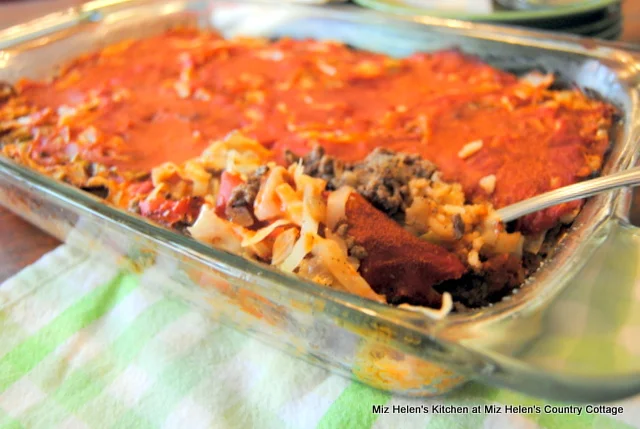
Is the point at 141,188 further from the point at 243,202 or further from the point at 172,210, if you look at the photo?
the point at 243,202

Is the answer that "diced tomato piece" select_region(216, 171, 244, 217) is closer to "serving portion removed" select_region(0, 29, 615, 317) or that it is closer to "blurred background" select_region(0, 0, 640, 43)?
"serving portion removed" select_region(0, 29, 615, 317)

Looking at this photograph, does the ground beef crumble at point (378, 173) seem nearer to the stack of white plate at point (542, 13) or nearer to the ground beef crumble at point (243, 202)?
the ground beef crumble at point (243, 202)

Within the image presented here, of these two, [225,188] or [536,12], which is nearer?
Result: [225,188]

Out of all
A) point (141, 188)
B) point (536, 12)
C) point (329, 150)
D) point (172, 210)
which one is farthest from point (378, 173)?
point (536, 12)

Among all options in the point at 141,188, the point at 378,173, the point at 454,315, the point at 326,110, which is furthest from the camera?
the point at 326,110

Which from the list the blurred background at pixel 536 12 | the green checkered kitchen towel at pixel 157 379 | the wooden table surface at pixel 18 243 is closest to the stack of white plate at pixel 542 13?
the blurred background at pixel 536 12

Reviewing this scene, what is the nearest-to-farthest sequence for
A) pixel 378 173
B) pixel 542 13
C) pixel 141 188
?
1. pixel 378 173
2. pixel 141 188
3. pixel 542 13

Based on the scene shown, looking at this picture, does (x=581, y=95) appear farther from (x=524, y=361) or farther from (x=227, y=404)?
(x=227, y=404)
